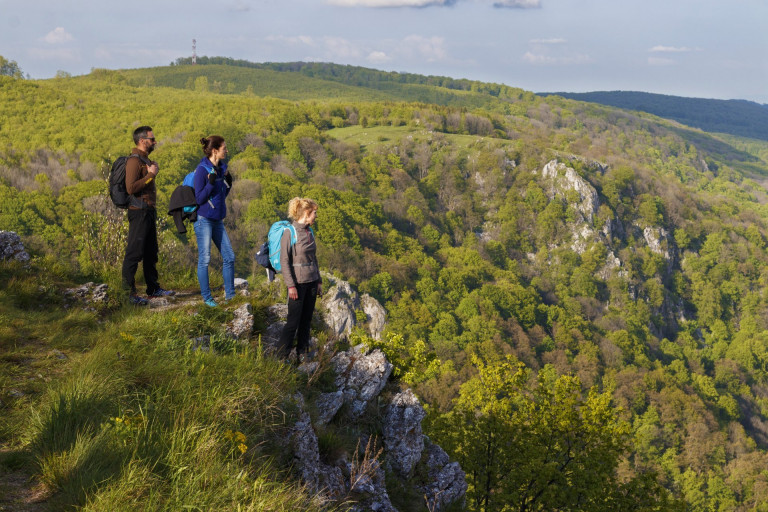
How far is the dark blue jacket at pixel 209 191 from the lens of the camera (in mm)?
5508

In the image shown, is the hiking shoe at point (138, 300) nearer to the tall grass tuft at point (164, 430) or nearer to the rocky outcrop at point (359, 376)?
the tall grass tuft at point (164, 430)

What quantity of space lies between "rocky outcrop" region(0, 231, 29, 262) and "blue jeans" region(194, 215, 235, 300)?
7.04ft

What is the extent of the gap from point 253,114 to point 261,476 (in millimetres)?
110714

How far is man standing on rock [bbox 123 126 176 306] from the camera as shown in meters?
5.36

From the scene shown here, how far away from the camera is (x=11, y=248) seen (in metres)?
6.06

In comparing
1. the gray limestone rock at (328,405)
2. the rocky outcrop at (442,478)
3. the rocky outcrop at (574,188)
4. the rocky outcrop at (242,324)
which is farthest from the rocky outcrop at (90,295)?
the rocky outcrop at (574,188)

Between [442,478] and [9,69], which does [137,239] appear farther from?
[9,69]

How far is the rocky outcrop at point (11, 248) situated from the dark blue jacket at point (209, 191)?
7.50 feet

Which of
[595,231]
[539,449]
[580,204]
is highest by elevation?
[580,204]

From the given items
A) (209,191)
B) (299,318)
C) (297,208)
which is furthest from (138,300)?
(297,208)

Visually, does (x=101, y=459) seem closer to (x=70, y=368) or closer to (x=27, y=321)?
(x=70, y=368)

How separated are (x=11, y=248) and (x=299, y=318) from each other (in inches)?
148

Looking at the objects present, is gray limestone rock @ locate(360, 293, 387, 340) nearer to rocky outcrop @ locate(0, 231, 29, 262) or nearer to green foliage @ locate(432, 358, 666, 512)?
green foliage @ locate(432, 358, 666, 512)

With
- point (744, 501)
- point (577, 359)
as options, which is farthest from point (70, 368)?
point (577, 359)
